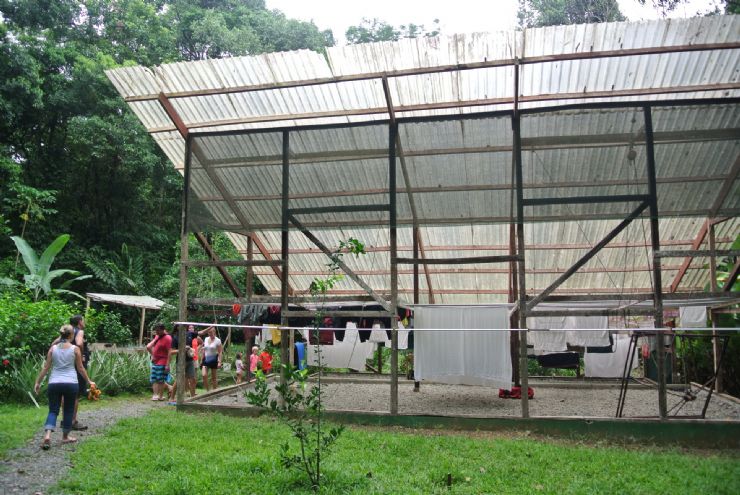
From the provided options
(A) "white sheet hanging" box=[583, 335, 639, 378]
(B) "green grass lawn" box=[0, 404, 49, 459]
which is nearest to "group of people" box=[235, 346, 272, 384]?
(B) "green grass lawn" box=[0, 404, 49, 459]

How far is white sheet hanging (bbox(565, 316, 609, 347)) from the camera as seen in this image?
11.4 metres

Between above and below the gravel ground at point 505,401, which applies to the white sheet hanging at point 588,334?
above

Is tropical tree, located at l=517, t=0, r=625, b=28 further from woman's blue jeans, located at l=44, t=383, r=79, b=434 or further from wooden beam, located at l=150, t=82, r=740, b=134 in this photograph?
woman's blue jeans, located at l=44, t=383, r=79, b=434

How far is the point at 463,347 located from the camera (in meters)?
8.46

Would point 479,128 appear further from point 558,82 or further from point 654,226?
point 654,226

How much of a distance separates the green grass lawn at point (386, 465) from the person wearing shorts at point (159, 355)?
2419 mm

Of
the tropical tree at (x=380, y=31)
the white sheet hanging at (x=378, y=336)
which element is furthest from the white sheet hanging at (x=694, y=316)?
the tropical tree at (x=380, y=31)

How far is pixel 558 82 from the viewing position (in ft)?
26.7

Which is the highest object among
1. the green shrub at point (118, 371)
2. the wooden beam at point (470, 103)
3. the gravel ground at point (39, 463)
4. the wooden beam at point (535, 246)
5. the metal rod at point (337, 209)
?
the wooden beam at point (470, 103)

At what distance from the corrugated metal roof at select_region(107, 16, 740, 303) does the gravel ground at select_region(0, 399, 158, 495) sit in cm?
383

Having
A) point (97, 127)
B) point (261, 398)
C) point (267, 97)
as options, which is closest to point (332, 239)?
point (267, 97)

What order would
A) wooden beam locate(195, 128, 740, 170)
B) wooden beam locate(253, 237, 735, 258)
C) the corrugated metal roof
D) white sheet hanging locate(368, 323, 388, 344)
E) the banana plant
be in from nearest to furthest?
the corrugated metal roof → wooden beam locate(195, 128, 740, 170) → wooden beam locate(253, 237, 735, 258) → white sheet hanging locate(368, 323, 388, 344) → the banana plant

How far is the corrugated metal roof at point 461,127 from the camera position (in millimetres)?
7566

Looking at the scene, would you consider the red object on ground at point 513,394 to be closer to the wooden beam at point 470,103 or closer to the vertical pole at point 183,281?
the wooden beam at point 470,103
